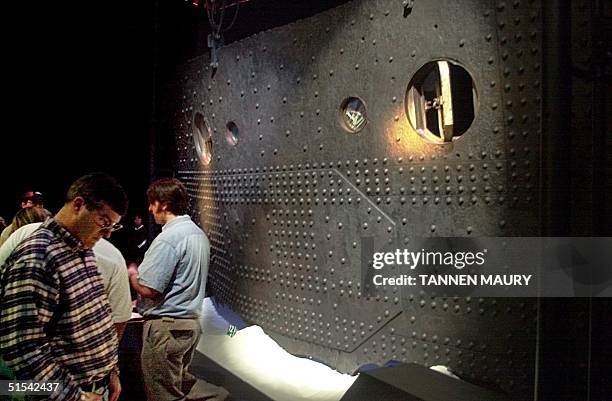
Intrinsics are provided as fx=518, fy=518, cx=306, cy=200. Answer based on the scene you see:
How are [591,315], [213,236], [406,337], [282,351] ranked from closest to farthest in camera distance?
[591,315], [406,337], [282,351], [213,236]

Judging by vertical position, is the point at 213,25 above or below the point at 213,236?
above

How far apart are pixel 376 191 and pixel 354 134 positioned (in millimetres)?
521

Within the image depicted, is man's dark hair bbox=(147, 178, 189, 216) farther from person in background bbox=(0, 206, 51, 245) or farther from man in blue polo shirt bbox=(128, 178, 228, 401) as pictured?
person in background bbox=(0, 206, 51, 245)

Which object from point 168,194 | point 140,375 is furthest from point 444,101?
point 140,375

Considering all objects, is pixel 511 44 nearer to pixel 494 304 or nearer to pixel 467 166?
pixel 467 166

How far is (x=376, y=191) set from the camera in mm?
4109

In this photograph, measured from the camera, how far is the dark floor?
12.8 feet

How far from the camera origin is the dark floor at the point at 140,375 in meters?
3.92

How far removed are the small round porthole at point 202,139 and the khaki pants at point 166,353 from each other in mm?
3499

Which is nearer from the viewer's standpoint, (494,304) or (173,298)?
(173,298)

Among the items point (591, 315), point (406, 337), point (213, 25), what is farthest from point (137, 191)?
point (591, 315)

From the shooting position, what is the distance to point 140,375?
13.7 feet

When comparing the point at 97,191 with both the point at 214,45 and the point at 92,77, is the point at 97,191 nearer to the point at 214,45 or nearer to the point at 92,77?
the point at 214,45

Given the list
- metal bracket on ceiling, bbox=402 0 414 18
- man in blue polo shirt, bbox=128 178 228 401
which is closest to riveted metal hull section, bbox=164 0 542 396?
metal bracket on ceiling, bbox=402 0 414 18
